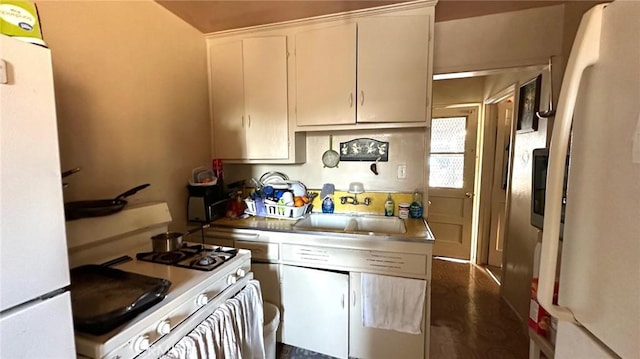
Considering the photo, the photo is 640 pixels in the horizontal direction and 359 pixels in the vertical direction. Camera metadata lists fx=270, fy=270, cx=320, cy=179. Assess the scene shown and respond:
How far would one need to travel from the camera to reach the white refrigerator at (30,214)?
0.50m

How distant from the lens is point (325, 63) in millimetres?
1904

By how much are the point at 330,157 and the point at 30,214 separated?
181cm

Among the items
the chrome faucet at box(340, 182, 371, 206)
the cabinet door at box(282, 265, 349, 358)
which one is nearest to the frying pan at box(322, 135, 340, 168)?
the chrome faucet at box(340, 182, 371, 206)

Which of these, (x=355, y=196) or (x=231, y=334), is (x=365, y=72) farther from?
(x=231, y=334)

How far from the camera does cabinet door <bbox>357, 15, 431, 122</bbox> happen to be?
1740 millimetres

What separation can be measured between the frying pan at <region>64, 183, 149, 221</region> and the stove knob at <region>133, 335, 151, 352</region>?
0.68 m

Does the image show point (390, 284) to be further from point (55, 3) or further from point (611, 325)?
point (55, 3)

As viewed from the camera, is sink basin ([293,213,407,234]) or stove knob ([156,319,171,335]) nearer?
stove knob ([156,319,171,335])

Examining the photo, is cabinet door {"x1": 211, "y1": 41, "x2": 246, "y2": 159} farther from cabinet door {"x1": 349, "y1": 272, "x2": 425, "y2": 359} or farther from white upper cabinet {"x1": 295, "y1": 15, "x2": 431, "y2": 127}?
cabinet door {"x1": 349, "y1": 272, "x2": 425, "y2": 359}

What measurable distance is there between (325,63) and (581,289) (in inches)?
69.9

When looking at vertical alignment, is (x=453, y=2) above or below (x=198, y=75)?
above

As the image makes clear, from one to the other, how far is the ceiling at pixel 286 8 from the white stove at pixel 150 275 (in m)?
1.29

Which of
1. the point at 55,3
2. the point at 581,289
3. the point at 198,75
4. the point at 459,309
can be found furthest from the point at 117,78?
the point at 459,309

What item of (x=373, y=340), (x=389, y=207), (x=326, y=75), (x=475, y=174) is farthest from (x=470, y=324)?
(x=326, y=75)
